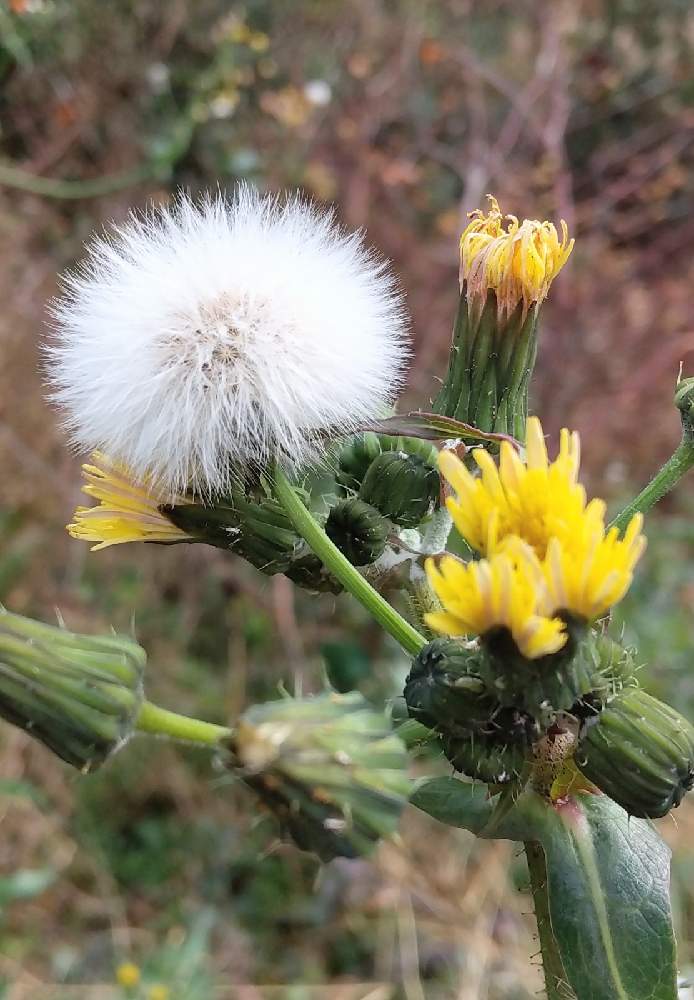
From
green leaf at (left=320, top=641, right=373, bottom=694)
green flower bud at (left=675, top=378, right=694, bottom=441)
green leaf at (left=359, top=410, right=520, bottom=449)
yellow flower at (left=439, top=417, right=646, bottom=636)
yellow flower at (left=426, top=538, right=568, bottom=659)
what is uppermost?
green flower bud at (left=675, top=378, right=694, bottom=441)

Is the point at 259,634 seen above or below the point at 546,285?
below

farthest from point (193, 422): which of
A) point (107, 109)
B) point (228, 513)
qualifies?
point (107, 109)

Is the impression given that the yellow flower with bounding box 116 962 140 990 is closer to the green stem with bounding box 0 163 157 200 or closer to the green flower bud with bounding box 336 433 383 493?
the green flower bud with bounding box 336 433 383 493

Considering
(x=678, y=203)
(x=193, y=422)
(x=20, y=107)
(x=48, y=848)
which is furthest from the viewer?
(x=678, y=203)

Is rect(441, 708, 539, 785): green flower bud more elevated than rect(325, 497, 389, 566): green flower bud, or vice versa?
rect(325, 497, 389, 566): green flower bud

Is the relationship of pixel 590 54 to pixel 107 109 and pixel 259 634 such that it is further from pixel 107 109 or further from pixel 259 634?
pixel 259 634

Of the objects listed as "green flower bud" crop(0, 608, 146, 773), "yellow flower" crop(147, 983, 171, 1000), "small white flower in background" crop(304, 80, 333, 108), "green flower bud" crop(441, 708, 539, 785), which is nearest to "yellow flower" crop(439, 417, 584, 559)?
"green flower bud" crop(441, 708, 539, 785)

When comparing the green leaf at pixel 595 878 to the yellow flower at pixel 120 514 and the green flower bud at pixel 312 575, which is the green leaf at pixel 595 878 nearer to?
the green flower bud at pixel 312 575

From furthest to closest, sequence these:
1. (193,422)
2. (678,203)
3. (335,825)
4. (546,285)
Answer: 1. (678,203)
2. (546,285)
3. (193,422)
4. (335,825)
